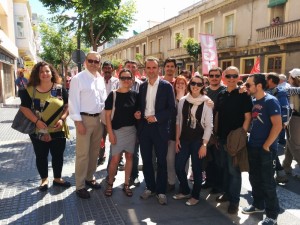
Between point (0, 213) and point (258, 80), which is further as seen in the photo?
point (0, 213)

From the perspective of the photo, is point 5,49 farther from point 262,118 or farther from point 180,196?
point 262,118

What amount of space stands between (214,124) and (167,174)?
1002 millimetres

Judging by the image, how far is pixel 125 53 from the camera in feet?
140

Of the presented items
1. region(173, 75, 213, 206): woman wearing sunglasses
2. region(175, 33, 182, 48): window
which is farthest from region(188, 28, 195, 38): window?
region(173, 75, 213, 206): woman wearing sunglasses

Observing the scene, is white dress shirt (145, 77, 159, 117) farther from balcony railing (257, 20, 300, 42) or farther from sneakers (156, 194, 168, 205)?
balcony railing (257, 20, 300, 42)

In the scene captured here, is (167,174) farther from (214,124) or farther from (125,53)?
(125,53)

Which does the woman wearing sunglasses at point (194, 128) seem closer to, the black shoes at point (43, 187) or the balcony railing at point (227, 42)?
the black shoes at point (43, 187)

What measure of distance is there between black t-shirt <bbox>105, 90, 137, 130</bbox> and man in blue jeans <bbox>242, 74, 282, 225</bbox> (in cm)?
149

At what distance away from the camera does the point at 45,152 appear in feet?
13.7

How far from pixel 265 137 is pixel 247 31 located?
17.2 meters

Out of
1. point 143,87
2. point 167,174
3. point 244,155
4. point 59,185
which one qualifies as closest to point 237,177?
point 244,155

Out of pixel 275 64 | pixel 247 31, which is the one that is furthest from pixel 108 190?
pixel 247 31

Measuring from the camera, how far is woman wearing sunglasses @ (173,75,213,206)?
361 centimetres

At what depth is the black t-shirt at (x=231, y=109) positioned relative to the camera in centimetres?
336
